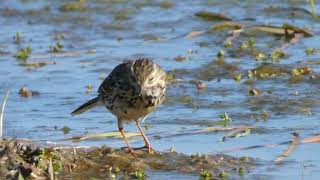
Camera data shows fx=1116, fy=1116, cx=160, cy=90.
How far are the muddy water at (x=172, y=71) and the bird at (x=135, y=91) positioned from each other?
0.49 m

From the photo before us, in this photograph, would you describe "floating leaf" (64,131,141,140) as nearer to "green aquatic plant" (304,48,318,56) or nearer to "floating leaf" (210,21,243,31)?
"green aquatic plant" (304,48,318,56)

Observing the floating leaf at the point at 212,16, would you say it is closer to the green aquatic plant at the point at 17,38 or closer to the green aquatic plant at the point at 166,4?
the green aquatic plant at the point at 166,4

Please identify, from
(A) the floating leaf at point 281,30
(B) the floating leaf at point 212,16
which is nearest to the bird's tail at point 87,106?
(A) the floating leaf at point 281,30

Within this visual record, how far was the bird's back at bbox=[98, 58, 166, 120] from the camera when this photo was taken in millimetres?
10117

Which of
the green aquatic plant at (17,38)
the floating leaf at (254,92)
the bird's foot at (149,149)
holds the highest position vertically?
the bird's foot at (149,149)

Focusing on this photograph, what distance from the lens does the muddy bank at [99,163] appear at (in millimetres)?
9055

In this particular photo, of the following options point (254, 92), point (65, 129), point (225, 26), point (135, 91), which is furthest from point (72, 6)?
point (135, 91)

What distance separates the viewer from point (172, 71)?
14117 millimetres

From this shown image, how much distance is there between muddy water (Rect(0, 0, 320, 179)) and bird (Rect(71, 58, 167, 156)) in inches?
19.2

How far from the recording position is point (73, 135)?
11.2m

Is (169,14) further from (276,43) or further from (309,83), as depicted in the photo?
(309,83)

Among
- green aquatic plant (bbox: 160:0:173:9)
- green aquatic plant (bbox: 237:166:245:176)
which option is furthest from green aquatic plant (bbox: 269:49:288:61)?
green aquatic plant (bbox: 237:166:245:176)

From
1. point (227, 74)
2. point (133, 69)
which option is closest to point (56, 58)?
point (227, 74)

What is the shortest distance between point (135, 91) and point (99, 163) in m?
0.90
